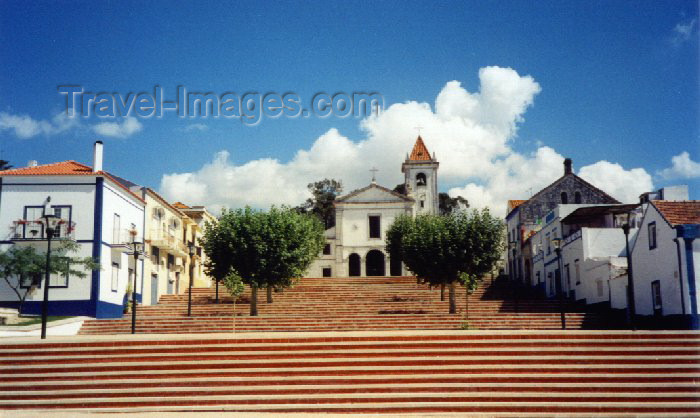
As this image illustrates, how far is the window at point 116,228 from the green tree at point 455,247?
49.8ft

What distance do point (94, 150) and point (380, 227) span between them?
26445mm

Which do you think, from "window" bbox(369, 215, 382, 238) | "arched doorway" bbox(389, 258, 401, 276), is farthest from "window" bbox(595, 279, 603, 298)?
"window" bbox(369, 215, 382, 238)

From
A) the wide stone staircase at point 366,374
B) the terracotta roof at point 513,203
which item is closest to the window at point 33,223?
the wide stone staircase at point 366,374

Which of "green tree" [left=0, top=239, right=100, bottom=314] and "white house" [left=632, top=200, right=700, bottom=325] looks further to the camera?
"green tree" [left=0, top=239, right=100, bottom=314]

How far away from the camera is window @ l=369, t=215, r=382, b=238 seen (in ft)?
184

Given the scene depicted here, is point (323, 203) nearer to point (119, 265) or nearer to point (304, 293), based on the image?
point (304, 293)

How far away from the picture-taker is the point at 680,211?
26.9m

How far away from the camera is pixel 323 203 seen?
74.4m

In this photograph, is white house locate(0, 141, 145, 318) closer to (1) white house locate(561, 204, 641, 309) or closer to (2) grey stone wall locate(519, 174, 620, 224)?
(1) white house locate(561, 204, 641, 309)

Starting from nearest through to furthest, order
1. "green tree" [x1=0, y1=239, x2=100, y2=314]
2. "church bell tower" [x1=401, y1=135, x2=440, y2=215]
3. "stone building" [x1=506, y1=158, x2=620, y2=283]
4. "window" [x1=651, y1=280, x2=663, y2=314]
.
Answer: "window" [x1=651, y1=280, x2=663, y2=314], "green tree" [x1=0, y1=239, x2=100, y2=314], "stone building" [x1=506, y1=158, x2=620, y2=283], "church bell tower" [x1=401, y1=135, x2=440, y2=215]

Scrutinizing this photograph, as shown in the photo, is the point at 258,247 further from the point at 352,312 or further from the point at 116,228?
the point at 116,228

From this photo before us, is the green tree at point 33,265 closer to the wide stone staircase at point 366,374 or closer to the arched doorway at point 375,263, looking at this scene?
the wide stone staircase at point 366,374

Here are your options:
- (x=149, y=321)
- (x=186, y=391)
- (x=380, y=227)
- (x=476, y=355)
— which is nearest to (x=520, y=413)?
(x=476, y=355)

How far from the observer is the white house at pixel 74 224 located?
106 feet
